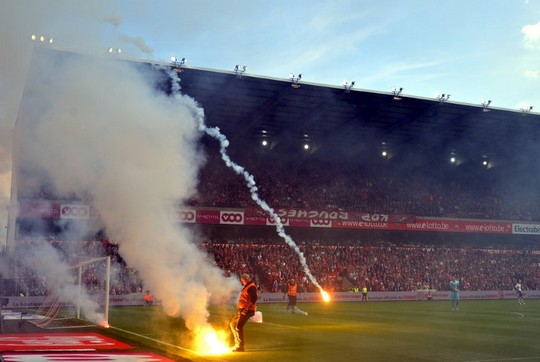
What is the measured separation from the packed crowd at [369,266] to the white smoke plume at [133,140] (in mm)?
22876

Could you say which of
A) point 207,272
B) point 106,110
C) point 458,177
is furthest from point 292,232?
point 106,110

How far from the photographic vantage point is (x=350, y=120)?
52.2m

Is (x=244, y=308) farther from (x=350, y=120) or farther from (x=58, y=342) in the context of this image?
(x=350, y=120)

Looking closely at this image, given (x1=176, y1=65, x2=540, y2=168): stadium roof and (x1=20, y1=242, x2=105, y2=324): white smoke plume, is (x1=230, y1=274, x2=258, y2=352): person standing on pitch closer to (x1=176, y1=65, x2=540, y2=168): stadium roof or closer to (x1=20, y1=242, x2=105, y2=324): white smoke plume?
(x1=20, y1=242, x2=105, y2=324): white smoke plume

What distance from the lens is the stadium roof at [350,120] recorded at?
44594 millimetres

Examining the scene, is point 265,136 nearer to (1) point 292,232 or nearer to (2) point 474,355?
(1) point 292,232

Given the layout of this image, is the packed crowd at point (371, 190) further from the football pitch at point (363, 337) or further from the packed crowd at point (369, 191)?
the football pitch at point (363, 337)

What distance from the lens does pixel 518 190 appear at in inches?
2586

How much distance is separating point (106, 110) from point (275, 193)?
36682mm

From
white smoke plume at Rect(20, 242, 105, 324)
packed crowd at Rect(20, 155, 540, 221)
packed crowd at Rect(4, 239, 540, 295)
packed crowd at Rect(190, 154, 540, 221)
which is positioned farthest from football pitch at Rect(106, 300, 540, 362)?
packed crowd at Rect(20, 155, 540, 221)

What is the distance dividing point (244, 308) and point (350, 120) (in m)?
38.4

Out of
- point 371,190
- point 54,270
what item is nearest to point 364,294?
point 371,190

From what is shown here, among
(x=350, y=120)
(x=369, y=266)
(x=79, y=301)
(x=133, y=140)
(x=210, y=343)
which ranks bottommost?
(x=210, y=343)

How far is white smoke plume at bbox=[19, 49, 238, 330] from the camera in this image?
1933cm
